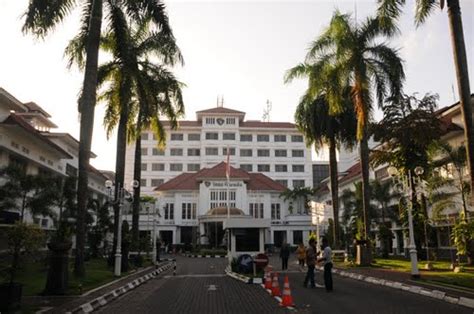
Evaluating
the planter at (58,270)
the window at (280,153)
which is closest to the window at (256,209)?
the window at (280,153)

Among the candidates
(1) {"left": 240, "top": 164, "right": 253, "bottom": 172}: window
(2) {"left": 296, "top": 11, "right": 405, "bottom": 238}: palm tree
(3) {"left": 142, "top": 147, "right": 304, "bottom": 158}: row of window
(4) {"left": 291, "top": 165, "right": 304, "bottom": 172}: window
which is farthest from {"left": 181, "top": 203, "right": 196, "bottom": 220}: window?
(2) {"left": 296, "top": 11, "right": 405, "bottom": 238}: palm tree

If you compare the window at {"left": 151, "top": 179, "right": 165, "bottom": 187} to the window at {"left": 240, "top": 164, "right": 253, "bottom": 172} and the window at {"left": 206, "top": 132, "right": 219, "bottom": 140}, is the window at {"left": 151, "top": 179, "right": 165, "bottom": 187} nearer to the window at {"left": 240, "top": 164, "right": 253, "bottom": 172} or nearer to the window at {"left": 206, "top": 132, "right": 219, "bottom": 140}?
the window at {"left": 206, "top": 132, "right": 219, "bottom": 140}

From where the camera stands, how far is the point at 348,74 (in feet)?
88.6

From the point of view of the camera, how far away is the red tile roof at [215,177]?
228 ft

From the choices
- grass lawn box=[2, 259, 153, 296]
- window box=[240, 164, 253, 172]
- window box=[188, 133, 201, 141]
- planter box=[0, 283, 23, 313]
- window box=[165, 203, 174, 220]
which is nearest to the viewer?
planter box=[0, 283, 23, 313]

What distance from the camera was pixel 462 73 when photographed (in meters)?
15.5

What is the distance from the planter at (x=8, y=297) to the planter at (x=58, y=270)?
11.0ft

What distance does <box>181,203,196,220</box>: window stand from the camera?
7131 centimetres

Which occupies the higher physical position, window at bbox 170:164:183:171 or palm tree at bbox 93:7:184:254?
window at bbox 170:164:183:171

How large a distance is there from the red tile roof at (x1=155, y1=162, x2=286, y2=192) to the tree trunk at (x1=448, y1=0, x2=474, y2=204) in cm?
5433

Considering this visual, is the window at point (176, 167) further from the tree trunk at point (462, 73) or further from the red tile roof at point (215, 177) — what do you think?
the tree trunk at point (462, 73)

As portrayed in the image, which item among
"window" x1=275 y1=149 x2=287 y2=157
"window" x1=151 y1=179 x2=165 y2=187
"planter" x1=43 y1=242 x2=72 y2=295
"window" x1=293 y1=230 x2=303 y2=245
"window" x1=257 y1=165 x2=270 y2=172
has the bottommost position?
"planter" x1=43 y1=242 x2=72 y2=295

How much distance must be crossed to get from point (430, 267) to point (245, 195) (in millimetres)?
48364

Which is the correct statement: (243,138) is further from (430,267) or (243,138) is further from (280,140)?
(430,267)
